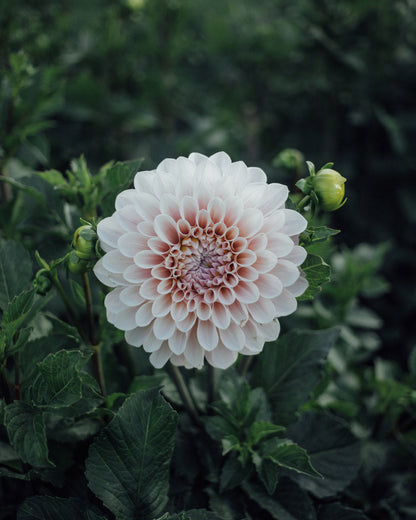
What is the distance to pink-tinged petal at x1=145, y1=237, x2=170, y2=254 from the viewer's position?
0.80 m

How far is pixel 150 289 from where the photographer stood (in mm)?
811

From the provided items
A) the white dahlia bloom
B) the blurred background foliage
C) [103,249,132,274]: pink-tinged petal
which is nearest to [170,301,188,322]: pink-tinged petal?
the white dahlia bloom

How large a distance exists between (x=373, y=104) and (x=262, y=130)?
0.58m

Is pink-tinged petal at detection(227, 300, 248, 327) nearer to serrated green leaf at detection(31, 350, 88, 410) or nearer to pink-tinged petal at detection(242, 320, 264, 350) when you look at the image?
pink-tinged petal at detection(242, 320, 264, 350)

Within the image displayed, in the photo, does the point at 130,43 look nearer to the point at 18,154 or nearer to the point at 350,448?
the point at 18,154

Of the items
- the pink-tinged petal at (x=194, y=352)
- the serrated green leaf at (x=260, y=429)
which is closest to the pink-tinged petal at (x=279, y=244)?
the pink-tinged petal at (x=194, y=352)

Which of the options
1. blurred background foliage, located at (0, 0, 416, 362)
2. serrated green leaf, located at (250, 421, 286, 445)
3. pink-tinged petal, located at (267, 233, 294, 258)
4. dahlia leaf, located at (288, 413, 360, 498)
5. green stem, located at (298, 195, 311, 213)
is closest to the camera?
pink-tinged petal, located at (267, 233, 294, 258)

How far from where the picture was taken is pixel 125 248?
2.56 ft

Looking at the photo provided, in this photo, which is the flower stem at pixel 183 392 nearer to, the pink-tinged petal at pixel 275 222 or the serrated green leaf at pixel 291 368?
the serrated green leaf at pixel 291 368

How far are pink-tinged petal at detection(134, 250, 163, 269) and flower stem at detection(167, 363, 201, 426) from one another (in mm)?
278

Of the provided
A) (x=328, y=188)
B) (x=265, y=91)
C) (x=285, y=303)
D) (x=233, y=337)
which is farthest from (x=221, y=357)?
(x=265, y=91)

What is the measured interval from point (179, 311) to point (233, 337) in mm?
102

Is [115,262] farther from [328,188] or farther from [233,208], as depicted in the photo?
[328,188]

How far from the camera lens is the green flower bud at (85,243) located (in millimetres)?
826
